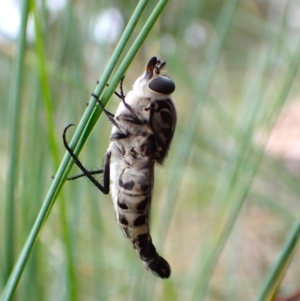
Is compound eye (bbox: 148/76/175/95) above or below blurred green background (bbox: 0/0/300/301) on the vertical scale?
above

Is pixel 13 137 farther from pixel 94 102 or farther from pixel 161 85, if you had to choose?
pixel 161 85

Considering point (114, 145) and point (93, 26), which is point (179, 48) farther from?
point (114, 145)

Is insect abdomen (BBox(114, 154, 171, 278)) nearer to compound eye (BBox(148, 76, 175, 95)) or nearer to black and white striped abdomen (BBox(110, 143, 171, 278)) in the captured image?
black and white striped abdomen (BBox(110, 143, 171, 278))

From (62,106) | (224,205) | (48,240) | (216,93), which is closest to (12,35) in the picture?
(62,106)

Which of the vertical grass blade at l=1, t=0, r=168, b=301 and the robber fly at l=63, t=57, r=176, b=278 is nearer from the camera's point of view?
the vertical grass blade at l=1, t=0, r=168, b=301

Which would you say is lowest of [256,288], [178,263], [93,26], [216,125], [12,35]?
[178,263]

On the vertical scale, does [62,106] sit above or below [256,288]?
above

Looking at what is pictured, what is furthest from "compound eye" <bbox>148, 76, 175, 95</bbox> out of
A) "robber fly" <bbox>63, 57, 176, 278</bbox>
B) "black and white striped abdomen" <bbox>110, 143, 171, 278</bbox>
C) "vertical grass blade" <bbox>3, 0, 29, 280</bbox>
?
"vertical grass blade" <bbox>3, 0, 29, 280</bbox>
